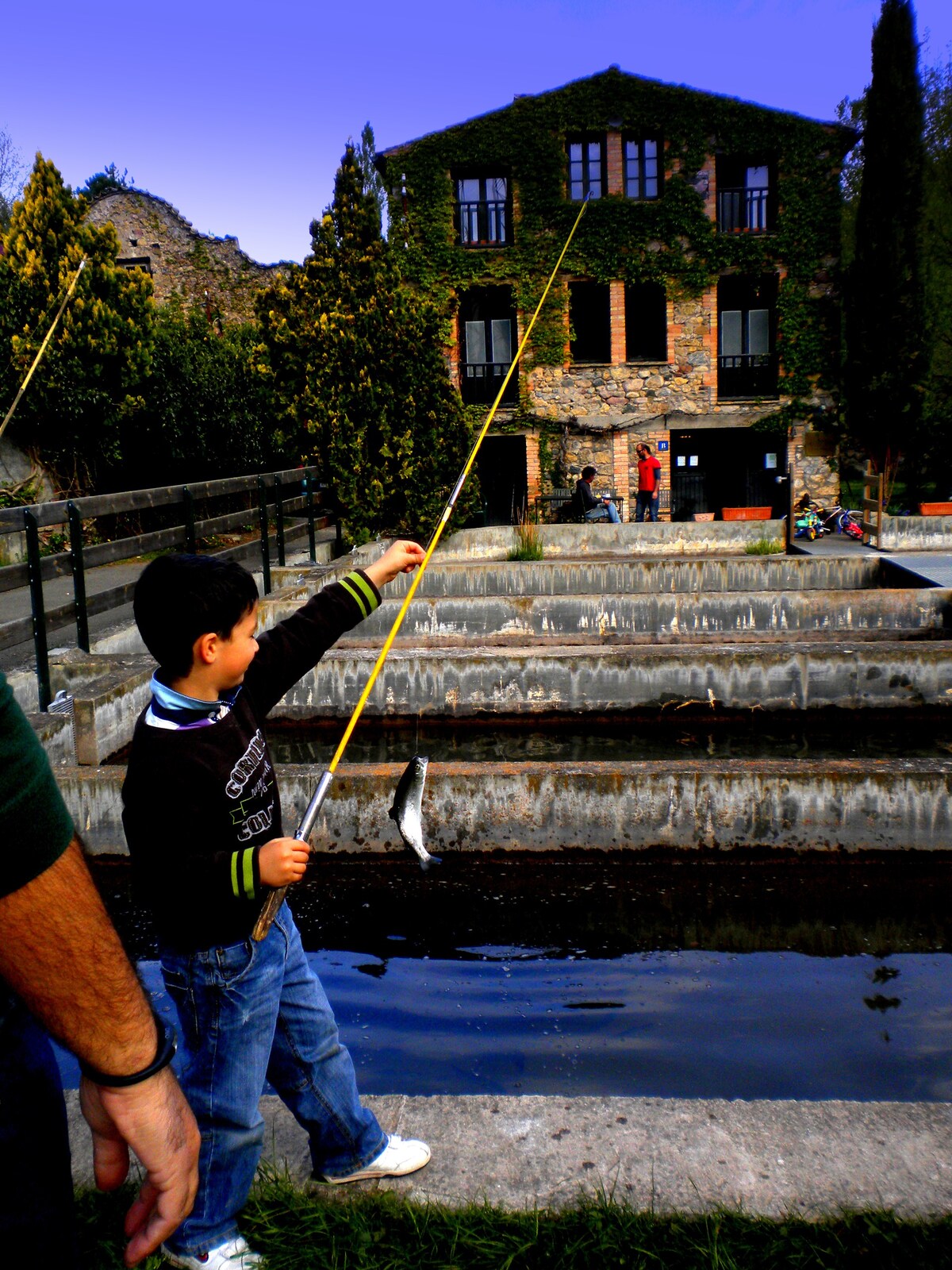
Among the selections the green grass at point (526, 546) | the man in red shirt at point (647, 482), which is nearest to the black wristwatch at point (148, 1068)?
the green grass at point (526, 546)

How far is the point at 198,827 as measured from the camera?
2.29 metres

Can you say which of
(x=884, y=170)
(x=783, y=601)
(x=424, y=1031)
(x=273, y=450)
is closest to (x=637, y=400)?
(x=884, y=170)

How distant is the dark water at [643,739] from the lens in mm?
7703

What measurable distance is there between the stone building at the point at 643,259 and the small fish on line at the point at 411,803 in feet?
74.1

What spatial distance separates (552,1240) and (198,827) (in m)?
1.24

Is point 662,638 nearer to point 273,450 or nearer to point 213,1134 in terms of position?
point 213,1134

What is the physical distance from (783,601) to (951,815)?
4947 mm

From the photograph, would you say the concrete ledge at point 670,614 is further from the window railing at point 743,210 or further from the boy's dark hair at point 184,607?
the window railing at point 743,210

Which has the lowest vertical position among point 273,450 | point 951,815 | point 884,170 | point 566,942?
point 566,942

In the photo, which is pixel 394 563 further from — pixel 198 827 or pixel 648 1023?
pixel 648 1023

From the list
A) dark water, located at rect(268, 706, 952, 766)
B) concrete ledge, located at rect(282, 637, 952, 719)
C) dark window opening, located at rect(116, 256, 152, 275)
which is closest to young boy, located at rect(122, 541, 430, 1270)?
dark water, located at rect(268, 706, 952, 766)

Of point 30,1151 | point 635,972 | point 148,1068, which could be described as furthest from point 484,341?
point 30,1151

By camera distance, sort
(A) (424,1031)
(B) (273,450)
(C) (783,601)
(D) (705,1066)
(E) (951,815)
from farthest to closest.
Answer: (B) (273,450)
(C) (783,601)
(E) (951,815)
(A) (424,1031)
(D) (705,1066)

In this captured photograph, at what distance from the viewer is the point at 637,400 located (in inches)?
1011
